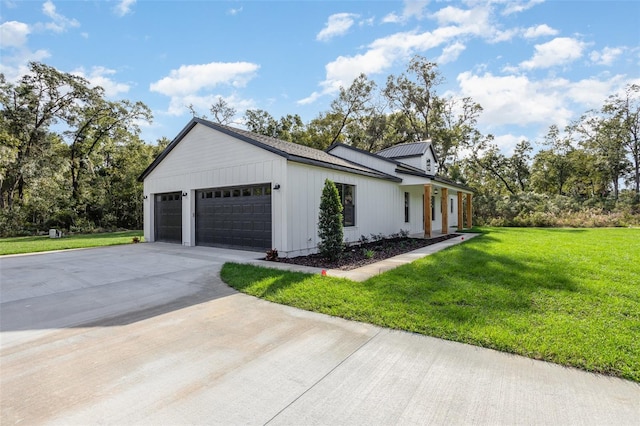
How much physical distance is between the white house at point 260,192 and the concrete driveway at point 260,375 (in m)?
5.06

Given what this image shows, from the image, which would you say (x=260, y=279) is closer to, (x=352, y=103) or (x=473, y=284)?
(x=473, y=284)

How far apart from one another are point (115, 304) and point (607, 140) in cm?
4049

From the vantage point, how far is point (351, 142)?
30.4m

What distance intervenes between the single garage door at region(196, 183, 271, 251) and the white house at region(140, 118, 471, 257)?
0.03 meters

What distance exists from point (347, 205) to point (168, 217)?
826cm

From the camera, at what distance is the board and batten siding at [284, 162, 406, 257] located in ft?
30.1

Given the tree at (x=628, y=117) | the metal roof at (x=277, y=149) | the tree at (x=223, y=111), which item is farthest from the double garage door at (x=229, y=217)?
the tree at (x=628, y=117)

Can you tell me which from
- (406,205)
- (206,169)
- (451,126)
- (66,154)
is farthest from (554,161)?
(66,154)

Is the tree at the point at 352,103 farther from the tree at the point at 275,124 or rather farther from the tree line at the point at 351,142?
the tree at the point at 275,124

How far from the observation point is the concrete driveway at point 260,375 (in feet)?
7.40

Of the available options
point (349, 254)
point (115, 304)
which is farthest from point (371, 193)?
point (115, 304)

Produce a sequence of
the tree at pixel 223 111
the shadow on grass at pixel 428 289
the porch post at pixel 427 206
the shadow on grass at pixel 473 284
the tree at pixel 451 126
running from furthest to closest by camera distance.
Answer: the tree at pixel 223 111 < the tree at pixel 451 126 < the porch post at pixel 427 206 < the shadow on grass at pixel 473 284 < the shadow on grass at pixel 428 289

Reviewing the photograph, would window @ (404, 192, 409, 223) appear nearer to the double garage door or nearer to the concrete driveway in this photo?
the double garage door

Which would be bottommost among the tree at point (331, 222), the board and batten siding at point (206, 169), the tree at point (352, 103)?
Result: the tree at point (331, 222)
